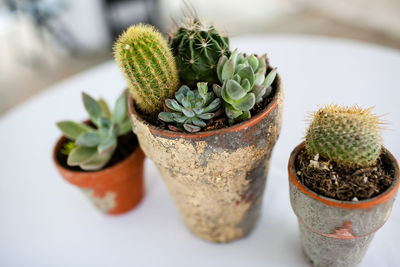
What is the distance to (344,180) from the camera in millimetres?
597

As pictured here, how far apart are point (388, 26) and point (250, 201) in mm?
2508

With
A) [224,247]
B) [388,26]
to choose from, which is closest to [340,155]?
[224,247]

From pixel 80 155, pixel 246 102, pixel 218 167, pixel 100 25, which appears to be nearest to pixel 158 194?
pixel 80 155

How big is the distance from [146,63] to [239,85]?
0.60 feet

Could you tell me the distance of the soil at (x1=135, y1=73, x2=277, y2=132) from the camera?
0.65m

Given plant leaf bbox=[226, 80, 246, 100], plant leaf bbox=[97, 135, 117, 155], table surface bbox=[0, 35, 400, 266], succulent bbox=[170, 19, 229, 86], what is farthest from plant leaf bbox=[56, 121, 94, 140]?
plant leaf bbox=[226, 80, 246, 100]

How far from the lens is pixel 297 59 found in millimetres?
1301

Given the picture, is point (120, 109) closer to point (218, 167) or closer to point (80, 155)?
point (80, 155)

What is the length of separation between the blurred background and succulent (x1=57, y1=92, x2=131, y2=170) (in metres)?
2.01

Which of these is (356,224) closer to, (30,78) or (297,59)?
(297,59)

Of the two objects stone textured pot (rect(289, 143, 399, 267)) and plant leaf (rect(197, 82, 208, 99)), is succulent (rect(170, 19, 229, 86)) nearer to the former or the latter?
plant leaf (rect(197, 82, 208, 99))

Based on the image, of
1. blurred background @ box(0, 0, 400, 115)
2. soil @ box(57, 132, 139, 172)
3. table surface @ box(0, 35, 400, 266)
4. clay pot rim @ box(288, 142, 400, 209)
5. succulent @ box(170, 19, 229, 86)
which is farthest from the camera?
blurred background @ box(0, 0, 400, 115)

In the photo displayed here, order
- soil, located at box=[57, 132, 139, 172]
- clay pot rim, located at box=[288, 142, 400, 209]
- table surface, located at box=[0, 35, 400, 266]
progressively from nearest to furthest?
clay pot rim, located at box=[288, 142, 400, 209], table surface, located at box=[0, 35, 400, 266], soil, located at box=[57, 132, 139, 172]

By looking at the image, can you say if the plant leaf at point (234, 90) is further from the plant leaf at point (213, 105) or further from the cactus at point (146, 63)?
the cactus at point (146, 63)
